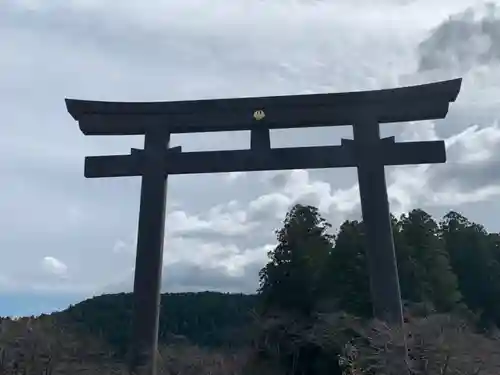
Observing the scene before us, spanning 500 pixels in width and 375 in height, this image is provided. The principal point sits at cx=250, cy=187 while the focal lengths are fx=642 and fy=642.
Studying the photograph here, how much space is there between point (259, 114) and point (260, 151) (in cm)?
52

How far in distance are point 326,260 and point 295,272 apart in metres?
0.99

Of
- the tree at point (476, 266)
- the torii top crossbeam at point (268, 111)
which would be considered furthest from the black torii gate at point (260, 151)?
the tree at point (476, 266)

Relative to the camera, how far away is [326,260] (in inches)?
→ 617

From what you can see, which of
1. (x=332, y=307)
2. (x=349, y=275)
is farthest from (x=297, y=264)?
(x=332, y=307)

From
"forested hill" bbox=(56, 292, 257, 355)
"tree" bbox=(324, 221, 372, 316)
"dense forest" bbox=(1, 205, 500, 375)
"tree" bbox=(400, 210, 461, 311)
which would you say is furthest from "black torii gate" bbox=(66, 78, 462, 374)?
"tree" bbox=(400, 210, 461, 311)

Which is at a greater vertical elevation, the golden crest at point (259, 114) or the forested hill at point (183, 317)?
the golden crest at point (259, 114)

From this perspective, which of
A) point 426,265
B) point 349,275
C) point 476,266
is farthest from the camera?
point 476,266

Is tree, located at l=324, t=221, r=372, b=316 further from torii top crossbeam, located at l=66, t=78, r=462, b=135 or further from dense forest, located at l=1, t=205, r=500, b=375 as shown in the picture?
torii top crossbeam, located at l=66, t=78, r=462, b=135

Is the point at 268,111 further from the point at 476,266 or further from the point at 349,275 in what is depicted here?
the point at 476,266

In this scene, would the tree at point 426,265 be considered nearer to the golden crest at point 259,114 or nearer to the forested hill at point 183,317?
the forested hill at point 183,317

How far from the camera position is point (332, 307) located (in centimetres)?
1285

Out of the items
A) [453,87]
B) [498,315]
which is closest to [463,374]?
[453,87]

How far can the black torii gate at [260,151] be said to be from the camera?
8422mm

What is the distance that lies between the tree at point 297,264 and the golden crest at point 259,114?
625 cm
